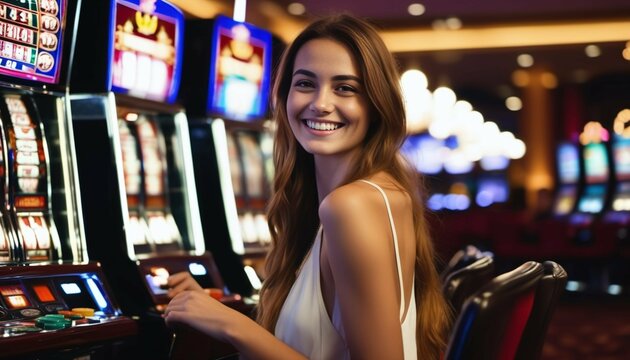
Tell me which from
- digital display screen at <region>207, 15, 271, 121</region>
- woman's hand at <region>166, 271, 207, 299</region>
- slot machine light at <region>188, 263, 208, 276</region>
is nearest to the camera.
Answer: woman's hand at <region>166, 271, 207, 299</region>

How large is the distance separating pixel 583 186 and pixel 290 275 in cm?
1107

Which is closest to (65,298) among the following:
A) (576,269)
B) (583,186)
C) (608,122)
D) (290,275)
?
(290,275)

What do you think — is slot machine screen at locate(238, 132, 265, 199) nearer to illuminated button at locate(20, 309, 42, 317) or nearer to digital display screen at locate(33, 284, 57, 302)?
digital display screen at locate(33, 284, 57, 302)

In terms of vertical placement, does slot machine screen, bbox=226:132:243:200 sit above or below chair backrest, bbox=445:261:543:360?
above

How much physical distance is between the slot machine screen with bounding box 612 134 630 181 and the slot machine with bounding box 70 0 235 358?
925 cm

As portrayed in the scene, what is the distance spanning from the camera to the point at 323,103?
1707mm

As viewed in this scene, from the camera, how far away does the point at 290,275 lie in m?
1.93

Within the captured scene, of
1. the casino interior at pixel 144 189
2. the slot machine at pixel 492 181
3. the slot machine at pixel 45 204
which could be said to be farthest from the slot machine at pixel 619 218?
the slot machine at pixel 45 204

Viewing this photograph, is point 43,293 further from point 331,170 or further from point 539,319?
point 539,319

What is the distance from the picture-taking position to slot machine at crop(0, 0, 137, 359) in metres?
2.45

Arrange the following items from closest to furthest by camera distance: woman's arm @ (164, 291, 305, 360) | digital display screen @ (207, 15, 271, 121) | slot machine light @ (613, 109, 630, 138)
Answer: woman's arm @ (164, 291, 305, 360), digital display screen @ (207, 15, 271, 121), slot machine light @ (613, 109, 630, 138)

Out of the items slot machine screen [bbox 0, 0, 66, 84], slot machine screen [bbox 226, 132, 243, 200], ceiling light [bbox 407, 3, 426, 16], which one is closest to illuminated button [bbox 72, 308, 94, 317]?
slot machine screen [bbox 0, 0, 66, 84]

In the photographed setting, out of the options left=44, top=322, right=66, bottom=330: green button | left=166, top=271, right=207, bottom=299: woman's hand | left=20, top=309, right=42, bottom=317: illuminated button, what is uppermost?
left=166, top=271, right=207, bottom=299: woman's hand

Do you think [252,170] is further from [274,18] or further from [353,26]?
[274,18]
